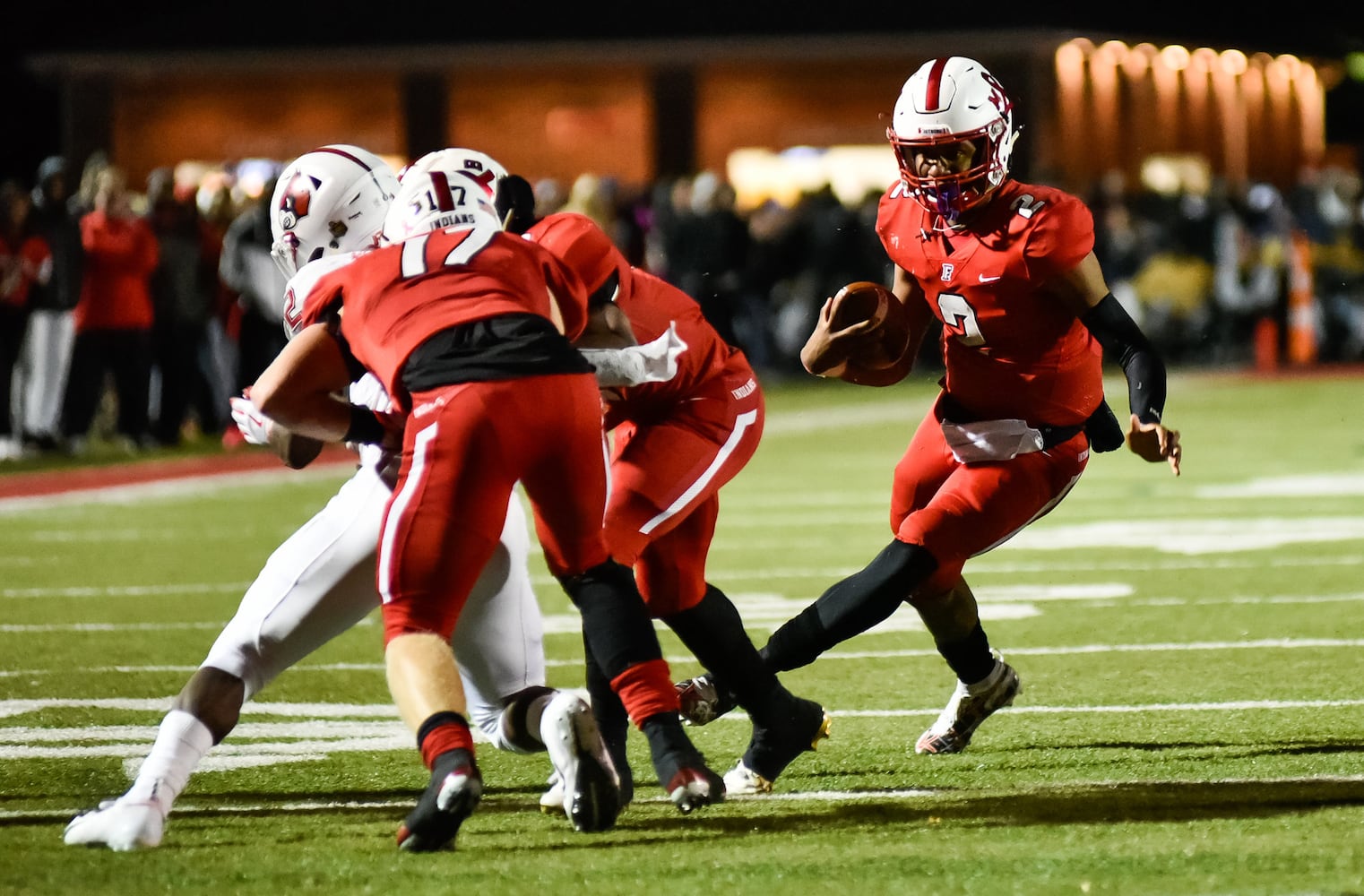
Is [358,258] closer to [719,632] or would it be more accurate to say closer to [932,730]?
[719,632]

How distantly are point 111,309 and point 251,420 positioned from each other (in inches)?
349

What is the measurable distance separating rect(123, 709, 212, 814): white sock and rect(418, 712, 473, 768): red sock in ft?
1.69

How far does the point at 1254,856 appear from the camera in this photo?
4023 millimetres

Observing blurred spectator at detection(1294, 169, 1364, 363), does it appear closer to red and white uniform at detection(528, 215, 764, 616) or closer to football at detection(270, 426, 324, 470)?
red and white uniform at detection(528, 215, 764, 616)

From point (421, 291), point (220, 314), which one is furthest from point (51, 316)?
point (421, 291)

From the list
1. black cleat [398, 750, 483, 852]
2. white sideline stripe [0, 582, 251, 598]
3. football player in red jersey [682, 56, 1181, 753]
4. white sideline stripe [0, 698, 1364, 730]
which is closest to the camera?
black cleat [398, 750, 483, 852]

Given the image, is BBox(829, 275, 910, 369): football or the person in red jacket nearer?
BBox(829, 275, 910, 369): football

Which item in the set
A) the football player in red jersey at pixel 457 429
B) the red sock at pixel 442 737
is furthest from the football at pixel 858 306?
the red sock at pixel 442 737

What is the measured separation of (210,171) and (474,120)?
136 inches

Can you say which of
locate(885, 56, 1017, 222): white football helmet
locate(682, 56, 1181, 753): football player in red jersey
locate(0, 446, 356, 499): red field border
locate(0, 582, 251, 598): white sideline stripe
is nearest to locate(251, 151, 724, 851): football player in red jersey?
locate(682, 56, 1181, 753): football player in red jersey

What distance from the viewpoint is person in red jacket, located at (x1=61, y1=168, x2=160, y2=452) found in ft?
42.4

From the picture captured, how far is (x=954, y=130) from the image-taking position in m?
5.10

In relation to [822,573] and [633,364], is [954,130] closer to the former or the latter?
[633,364]

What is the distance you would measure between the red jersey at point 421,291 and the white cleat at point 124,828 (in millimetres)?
925
